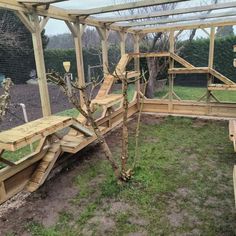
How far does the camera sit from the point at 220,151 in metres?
4.29

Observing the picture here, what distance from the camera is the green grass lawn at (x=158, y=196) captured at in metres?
2.56

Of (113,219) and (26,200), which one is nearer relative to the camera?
(113,219)

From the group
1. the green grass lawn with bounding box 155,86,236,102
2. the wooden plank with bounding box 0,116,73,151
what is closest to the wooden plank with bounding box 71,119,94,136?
the wooden plank with bounding box 0,116,73,151

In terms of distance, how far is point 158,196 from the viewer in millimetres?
3049

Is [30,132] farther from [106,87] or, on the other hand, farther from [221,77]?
[221,77]

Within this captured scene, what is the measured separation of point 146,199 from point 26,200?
1.49 metres

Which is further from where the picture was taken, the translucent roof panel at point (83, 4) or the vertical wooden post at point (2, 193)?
the translucent roof panel at point (83, 4)

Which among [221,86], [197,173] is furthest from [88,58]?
[197,173]

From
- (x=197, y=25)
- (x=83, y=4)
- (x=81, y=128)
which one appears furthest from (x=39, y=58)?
(x=197, y=25)

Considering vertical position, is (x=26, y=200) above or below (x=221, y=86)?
below

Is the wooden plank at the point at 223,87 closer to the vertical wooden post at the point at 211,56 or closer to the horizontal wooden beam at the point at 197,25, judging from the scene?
the vertical wooden post at the point at 211,56

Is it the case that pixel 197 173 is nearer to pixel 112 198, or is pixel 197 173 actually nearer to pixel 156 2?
pixel 112 198

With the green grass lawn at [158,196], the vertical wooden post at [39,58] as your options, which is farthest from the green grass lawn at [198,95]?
the vertical wooden post at [39,58]

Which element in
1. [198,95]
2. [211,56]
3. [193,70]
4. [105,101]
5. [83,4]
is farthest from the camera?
[198,95]
